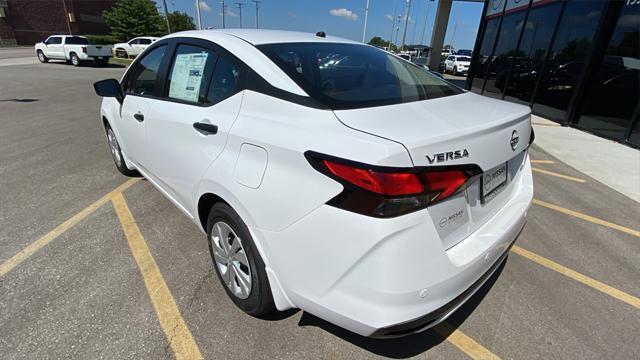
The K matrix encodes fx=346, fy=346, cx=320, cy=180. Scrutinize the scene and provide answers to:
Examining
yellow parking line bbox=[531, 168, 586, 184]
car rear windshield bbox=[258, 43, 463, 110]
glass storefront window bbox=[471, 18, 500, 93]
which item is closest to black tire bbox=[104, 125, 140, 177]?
car rear windshield bbox=[258, 43, 463, 110]

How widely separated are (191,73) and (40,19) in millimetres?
62787

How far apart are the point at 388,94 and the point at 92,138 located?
19.2 ft

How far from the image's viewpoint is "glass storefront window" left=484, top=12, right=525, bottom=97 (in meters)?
12.2

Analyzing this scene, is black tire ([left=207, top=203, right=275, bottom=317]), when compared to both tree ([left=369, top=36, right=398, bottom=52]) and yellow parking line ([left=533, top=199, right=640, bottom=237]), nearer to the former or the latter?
yellow parking line ([left=533, top=199, right=640, bottom=237])

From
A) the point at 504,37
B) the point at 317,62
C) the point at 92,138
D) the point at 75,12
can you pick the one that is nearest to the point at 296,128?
the point at 317,62

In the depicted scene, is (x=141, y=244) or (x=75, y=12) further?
(x=75, y=12)

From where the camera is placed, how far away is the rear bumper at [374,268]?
1407mm

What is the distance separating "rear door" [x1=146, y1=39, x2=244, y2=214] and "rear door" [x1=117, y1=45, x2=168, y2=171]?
167 mm

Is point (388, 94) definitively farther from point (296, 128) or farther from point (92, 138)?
point (92, 138)

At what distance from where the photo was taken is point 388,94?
2012 mm

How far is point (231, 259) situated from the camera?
2.16 meters

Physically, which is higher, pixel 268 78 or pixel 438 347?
pixel 268 78

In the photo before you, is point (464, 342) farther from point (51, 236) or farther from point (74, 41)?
point (74, 41)

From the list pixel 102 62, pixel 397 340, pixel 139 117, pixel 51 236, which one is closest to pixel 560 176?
pixel 397 340
